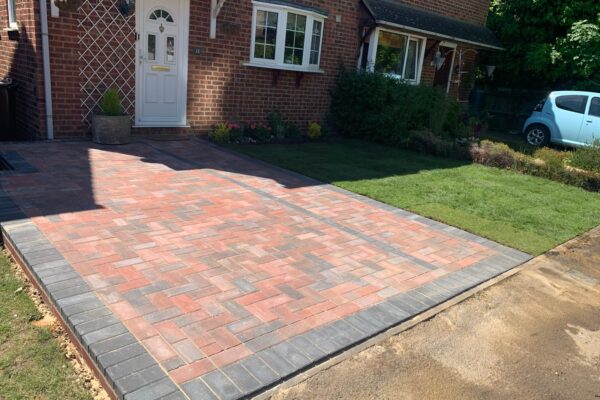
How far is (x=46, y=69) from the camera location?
8.05 m

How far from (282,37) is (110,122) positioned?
453 cm

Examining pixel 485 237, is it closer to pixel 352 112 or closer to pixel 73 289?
pixel 73 289

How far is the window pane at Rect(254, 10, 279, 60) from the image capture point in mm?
10625

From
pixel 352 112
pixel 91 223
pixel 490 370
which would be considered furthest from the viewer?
pixel 352 112

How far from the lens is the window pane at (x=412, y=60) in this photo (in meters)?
15.2

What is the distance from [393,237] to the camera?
5641mm

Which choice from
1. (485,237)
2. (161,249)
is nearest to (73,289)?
(161,249)

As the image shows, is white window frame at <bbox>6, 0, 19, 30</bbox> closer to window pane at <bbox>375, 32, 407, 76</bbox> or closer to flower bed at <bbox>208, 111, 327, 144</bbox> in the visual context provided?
Answer: flower bed at <bbox>208, 111, 327, 144</bbox>

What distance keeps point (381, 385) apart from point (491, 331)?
1345 millimetres

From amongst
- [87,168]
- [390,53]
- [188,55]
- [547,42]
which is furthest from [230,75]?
[547,42]

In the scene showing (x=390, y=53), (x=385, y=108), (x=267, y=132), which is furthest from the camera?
(x=390, y=53)

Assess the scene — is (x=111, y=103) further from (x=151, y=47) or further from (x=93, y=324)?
(x=93, y=324)

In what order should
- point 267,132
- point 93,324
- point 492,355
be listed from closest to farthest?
point 93,324, point 492,355, point 267,132

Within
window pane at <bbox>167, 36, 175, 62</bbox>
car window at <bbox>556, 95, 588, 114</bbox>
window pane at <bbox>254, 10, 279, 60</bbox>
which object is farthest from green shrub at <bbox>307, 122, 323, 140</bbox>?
car window at <bbox>556, 95, 588, 114</bbox>
